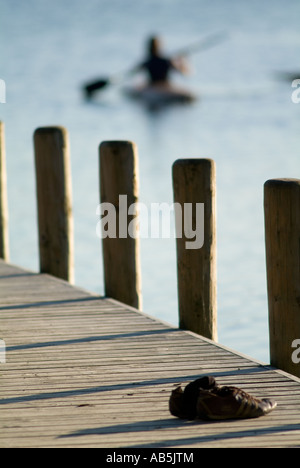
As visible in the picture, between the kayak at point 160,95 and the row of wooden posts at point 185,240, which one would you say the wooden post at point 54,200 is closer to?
the row of wooden posts at point 185,240

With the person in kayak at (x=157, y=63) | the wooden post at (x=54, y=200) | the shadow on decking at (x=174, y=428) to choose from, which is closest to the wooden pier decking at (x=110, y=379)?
the shadow on decking at (x=174, y=428)

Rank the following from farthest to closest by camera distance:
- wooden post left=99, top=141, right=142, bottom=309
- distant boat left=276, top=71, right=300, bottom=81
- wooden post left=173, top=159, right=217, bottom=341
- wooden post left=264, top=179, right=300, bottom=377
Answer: distant boat left=276, top=71, right=300, bottom=81
wooden post left=99, top=141, right=142, bottom=309
wooden post left=173, top=159, right=217, bottom=341
wooden post left=264, top=179, right=300, bottom=377

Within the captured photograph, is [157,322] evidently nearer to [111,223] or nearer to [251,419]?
[111,223]

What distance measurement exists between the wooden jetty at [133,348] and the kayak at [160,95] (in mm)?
20033

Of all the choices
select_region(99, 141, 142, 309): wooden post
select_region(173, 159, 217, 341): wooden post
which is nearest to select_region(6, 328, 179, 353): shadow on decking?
select_region(173, 159, 217, 341): wooden post

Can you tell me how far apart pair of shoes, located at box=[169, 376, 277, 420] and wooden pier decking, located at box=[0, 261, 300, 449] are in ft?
0.11

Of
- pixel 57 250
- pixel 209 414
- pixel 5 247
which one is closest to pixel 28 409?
pixel 209 414

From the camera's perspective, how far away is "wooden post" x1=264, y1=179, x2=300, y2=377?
4.50m

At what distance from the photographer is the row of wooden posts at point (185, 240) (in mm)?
4574

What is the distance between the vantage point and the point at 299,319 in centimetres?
466

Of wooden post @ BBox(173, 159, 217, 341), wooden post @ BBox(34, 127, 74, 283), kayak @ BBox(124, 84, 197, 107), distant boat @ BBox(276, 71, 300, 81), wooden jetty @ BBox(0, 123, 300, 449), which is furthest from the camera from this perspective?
distant boat @ BBox(276, 71, 300, 81)

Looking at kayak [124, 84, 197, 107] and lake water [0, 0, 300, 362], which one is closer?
lake water [0, 0, 300, 362]

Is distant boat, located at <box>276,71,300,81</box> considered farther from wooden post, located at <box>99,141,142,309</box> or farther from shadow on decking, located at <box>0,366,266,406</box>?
shadow on decking, located at <box>0,366,266,406</box>
